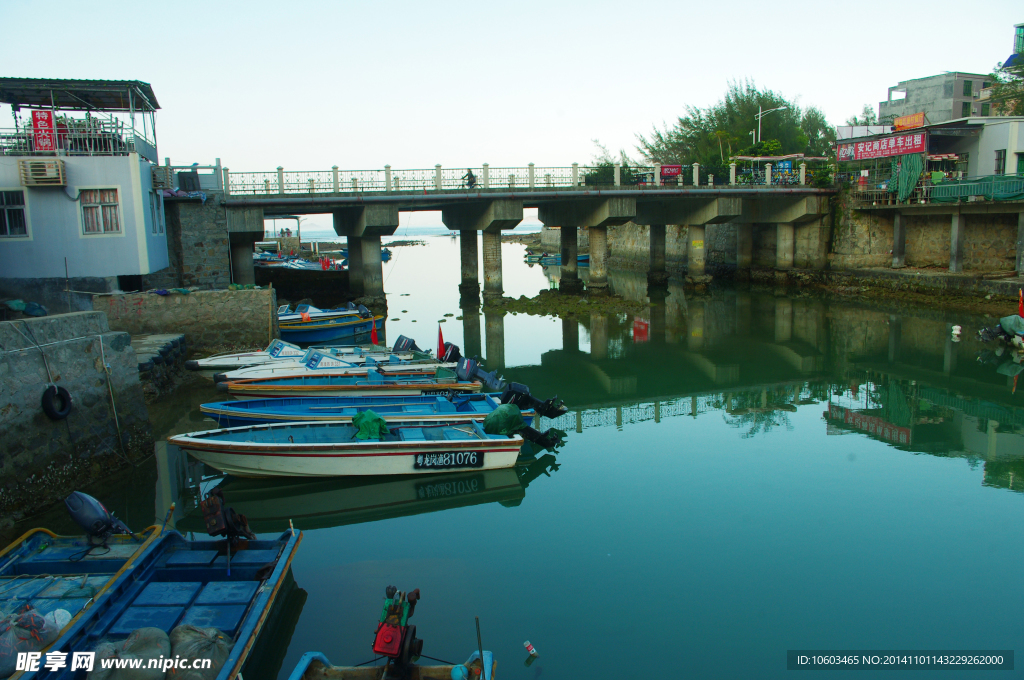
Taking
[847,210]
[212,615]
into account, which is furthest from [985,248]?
[212,615]

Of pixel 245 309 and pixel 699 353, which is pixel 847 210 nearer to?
pixel 699 353

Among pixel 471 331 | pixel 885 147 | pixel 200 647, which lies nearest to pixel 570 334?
pixel 471 331

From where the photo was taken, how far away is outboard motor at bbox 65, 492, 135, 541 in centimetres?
805

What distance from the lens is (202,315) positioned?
19.5 metres

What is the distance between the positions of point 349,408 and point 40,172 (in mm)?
11028

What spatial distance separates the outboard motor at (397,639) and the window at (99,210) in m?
16.7

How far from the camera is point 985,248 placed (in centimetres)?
2862

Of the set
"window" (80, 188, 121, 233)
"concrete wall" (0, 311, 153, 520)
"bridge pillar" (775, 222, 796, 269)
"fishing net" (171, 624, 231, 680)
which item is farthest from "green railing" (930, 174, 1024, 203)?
"window" (80, 188, 121, 233)

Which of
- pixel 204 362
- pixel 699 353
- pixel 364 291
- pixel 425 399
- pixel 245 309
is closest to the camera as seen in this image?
pixel 425 399

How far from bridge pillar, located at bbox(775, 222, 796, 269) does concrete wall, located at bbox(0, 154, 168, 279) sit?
28.4 meters

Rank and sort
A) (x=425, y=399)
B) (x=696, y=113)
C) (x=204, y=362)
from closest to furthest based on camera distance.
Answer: (x=425, y=399) → (x=204, y=362) → (x=696, y=113)

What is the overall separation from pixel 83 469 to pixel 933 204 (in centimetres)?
3017

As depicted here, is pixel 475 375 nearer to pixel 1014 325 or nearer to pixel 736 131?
pixel 1014 325

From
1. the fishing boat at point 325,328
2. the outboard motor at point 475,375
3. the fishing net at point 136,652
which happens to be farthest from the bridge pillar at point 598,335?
the fishing net at point 136,652
